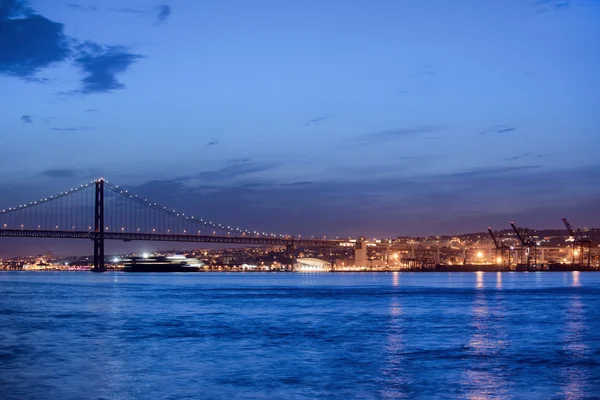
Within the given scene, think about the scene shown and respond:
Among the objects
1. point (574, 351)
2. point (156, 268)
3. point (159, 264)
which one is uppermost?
point (574, 351)

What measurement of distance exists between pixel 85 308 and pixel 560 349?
23.7 m

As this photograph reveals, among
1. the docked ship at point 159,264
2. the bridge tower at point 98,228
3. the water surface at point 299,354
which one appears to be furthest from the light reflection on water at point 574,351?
the docked ship at point 159,264

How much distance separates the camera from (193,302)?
42500 millimetres

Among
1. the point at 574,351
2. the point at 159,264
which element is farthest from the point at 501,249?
the point at 574,351

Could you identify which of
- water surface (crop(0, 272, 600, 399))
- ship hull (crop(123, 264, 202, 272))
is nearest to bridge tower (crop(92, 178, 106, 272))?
ship hull (crop(123, 264, 202, 272))

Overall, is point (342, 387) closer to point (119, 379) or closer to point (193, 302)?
point (119, 379)

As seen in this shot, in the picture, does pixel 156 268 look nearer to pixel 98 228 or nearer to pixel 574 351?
pixel 98 228

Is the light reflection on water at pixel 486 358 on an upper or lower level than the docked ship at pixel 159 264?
upper

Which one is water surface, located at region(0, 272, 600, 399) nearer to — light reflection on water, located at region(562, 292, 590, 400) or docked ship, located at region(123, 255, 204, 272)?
light reflection on water, located at region(562, 292, 590, 400)

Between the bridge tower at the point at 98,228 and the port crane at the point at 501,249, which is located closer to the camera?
the bridge tower at the point at 98,228

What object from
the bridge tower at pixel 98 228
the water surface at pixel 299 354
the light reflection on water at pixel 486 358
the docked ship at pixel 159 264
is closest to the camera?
the light reflection on water at pixel 486 358

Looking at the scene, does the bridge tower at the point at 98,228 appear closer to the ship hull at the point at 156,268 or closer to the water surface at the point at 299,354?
the ship hull at the point at 156,268

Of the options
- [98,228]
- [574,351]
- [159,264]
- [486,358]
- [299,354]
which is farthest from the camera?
[159,264]

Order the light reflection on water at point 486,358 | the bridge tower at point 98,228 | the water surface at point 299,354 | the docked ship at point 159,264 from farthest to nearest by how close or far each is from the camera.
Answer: the docked ship at point 159,264 < the bridge tower at point 98,228 < the water surface at point 299,354 < the light reflection on water at point 486,358
